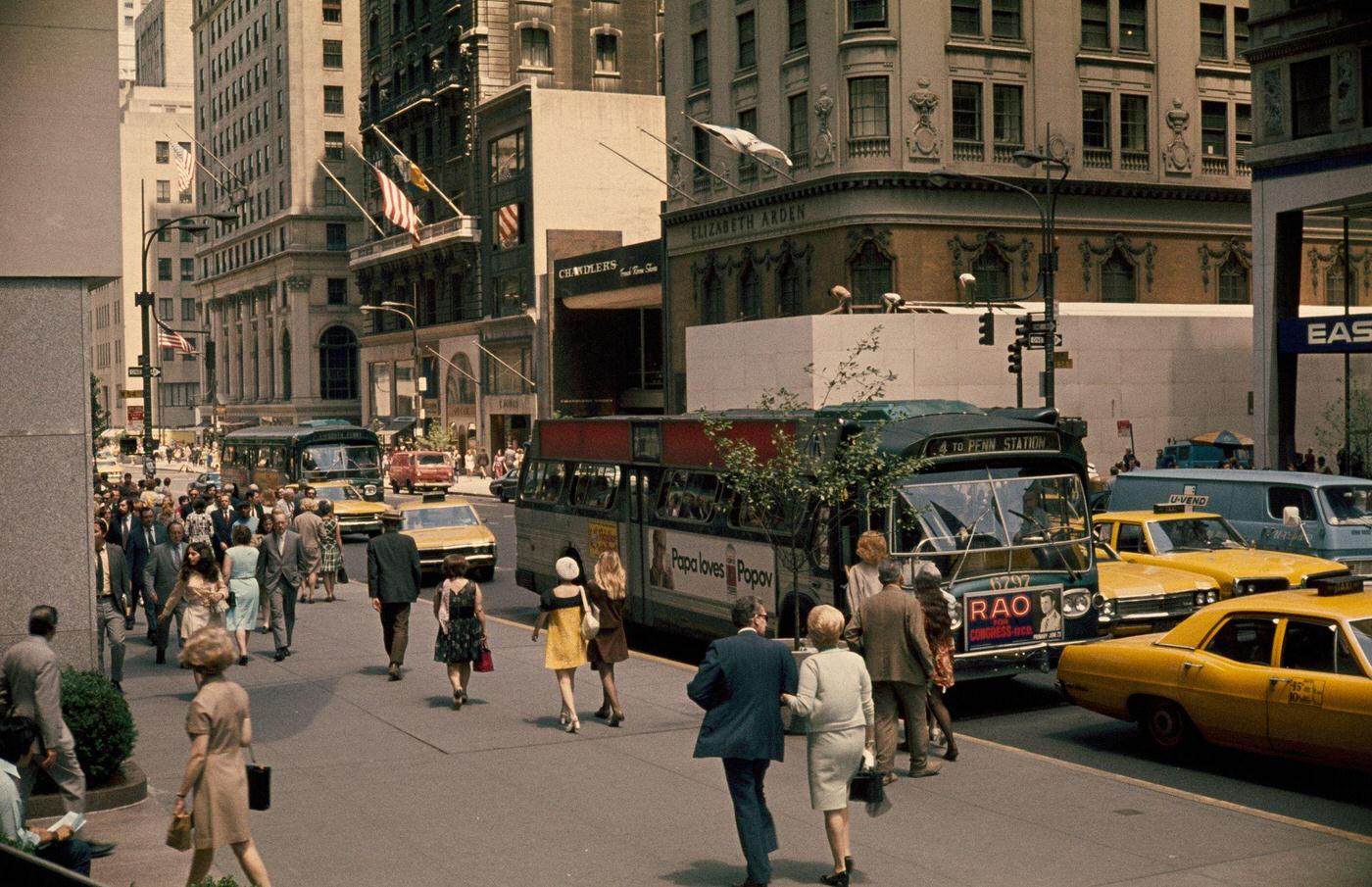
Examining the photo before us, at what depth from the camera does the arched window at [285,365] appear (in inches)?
4660

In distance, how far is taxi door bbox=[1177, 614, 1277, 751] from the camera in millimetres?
11945

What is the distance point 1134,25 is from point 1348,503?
34.4 metres

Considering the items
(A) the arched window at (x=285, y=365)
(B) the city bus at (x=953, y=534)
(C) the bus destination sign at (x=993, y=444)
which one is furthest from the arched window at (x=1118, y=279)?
(A) the arched window at (x=285, y=365)

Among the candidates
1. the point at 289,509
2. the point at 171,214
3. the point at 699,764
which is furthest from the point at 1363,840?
the point at 171,214

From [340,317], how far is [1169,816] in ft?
362

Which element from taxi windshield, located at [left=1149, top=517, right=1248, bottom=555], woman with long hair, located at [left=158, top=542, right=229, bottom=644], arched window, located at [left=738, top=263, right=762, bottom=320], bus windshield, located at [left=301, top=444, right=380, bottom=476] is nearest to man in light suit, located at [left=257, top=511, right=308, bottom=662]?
woman with long hair, located at [left=158, top=542, right=229, bottom=644]

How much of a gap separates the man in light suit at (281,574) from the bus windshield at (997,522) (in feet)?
28.2

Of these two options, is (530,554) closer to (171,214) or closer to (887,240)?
(887,240)

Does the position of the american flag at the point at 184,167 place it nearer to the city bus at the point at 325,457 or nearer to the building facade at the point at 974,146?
the city bus at the point at 325,457

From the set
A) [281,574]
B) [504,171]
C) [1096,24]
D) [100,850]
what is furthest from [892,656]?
[504,171]

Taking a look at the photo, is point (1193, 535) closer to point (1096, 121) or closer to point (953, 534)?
point (953, 534)

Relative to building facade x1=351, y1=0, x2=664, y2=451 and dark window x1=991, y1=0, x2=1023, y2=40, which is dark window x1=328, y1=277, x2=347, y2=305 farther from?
dark window x1=991, y1=0, x2=1023, y2=40

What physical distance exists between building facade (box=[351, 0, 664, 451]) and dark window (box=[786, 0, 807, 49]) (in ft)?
88.1

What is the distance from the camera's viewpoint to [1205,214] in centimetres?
5456
